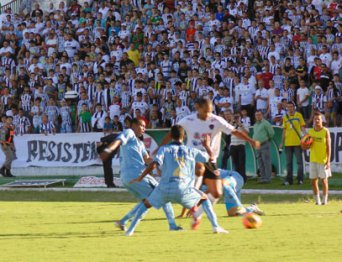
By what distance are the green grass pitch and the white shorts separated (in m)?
0.65

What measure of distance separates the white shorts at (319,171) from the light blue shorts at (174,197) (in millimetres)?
6548

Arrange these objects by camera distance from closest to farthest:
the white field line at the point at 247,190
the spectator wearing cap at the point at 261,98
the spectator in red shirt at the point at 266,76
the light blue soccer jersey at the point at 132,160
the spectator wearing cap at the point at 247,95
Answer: the light blue soccer jersey at the point at 132,160 < the white field line at the point at 247,190 < the spectator wearing cap at the point at 261,98 < the spectator in red shirt at the point at 266,76 < the spectator wearing cap at the point at 247,95

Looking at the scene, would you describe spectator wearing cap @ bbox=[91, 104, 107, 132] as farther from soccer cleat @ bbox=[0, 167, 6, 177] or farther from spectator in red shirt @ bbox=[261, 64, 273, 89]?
spectator in red shirt @ bbox=[261, 64, 273, 89]

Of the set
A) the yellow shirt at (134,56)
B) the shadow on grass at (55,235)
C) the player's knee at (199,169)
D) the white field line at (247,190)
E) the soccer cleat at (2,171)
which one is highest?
the yellow shirt at (134,56)

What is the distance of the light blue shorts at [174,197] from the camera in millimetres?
14602

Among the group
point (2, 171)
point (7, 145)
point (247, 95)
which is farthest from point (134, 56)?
point (247, 95)

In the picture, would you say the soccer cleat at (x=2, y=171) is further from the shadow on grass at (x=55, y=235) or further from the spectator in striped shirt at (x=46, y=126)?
the shadow on grass at (x=55, y=235)

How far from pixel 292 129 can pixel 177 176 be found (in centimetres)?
1203

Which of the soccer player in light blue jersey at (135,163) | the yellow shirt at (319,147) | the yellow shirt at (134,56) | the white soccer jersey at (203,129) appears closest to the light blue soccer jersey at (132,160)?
the soccer player in light blue jersey at (135,163)

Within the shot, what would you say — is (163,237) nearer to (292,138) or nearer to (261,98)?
(292,138)

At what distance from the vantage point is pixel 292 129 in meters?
26.2

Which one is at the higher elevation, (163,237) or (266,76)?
(266,76)

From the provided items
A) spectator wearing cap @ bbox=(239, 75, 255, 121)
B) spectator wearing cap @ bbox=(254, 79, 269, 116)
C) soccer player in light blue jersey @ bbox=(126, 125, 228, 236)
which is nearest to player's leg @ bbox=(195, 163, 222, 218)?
soccer player in light blue jersey @ bbox=(126, 125, 228, 236)

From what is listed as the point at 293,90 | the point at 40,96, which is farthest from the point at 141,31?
the point at 293,90
